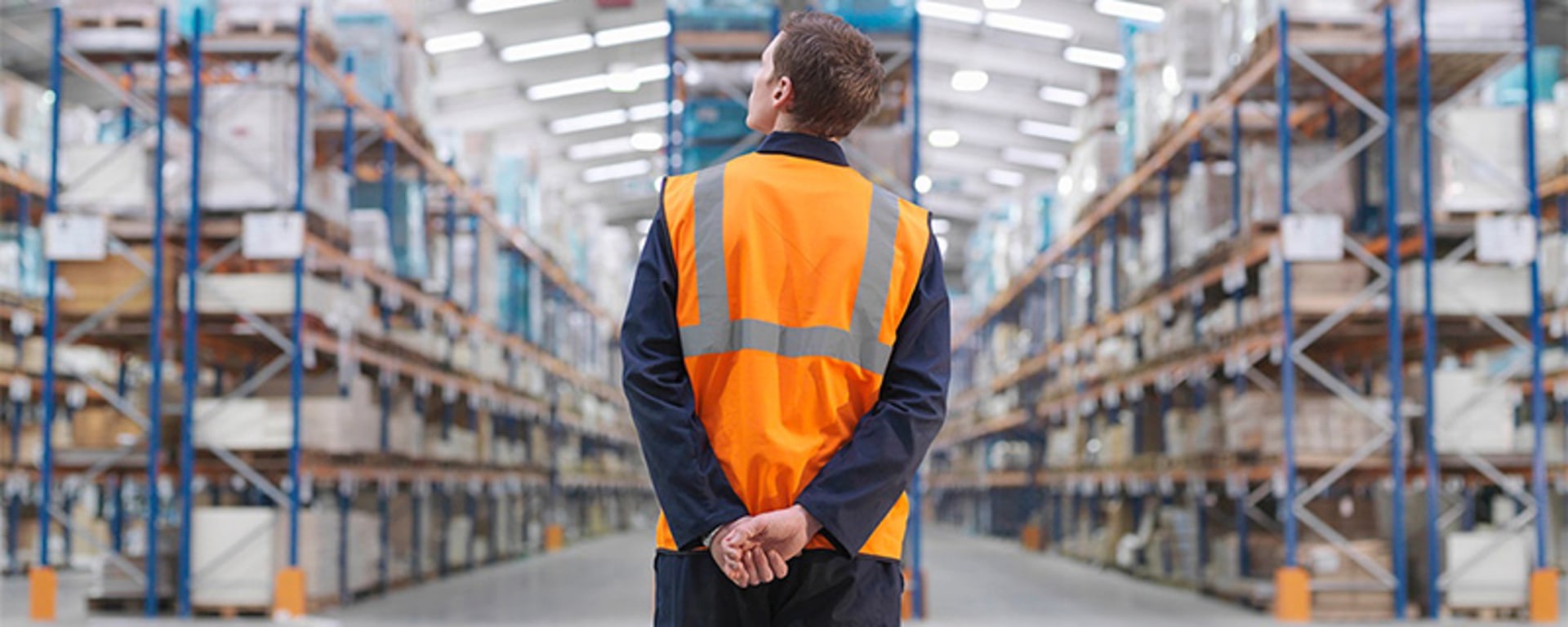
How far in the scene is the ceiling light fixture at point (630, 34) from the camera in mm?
21094

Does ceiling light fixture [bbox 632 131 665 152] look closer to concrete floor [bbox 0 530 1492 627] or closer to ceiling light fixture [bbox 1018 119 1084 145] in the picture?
ceiling light fixture [bbox 1018 119 1084 145]

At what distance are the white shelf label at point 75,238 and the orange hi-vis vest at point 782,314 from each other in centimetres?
751

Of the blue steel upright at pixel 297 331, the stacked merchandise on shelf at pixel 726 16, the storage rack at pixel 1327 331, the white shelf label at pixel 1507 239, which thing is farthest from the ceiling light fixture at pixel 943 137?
the blue steel upright at pixel 297 331

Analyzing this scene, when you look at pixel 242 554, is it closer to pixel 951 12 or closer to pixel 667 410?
pixel 667 410

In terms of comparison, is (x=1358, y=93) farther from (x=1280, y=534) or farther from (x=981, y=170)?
(x=981, y=170)

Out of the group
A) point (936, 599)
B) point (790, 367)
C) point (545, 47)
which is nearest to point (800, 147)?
point (790, 367)

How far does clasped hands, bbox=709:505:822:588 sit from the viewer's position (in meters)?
2.08

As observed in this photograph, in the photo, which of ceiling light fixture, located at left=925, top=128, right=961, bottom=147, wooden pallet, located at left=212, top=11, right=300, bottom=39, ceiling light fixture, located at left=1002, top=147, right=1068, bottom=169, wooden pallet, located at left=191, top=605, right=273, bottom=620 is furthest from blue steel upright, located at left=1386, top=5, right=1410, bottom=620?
ceiling light fixture, located at left=1002, top=147, right=1068, bottom=169

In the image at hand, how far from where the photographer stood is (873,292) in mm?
2221

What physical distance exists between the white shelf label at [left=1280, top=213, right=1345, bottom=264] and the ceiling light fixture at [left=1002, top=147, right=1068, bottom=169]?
19.0 m

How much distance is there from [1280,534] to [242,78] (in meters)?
7.11

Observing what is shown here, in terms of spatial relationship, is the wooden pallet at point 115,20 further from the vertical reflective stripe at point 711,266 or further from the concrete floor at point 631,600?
the vertical reflective stripe at point 711,266

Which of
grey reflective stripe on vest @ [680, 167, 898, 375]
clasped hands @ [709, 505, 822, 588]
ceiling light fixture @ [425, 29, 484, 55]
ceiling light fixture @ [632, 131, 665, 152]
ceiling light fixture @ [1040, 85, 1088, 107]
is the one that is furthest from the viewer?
ceiling light fixture @ [632, 131, 665, 152]

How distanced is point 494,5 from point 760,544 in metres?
17.4
